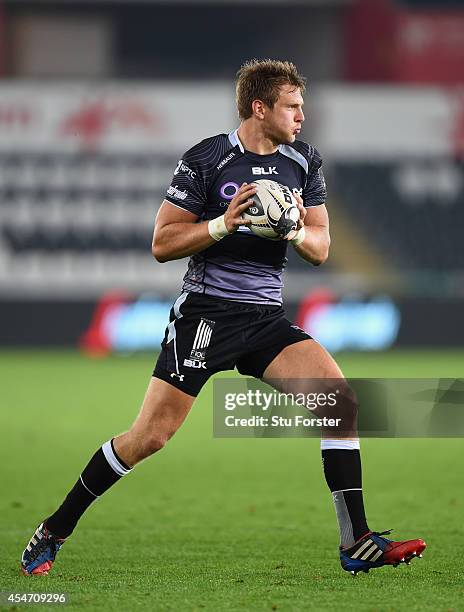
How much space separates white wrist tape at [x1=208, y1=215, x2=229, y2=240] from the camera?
605 centimetres

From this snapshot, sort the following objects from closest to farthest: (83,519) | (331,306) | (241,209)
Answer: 1. (241,209)
2. (83,519)
3. (331,306)

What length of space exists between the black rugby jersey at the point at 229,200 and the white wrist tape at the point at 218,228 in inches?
8.2

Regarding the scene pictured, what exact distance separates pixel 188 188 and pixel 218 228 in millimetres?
298

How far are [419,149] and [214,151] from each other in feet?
73.3

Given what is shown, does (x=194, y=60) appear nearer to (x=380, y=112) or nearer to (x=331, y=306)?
(x=380, y=112)

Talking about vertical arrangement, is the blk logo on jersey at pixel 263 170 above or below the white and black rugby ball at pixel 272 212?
above

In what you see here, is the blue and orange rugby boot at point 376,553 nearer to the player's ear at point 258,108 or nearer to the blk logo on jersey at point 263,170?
the blk logo on jersey at point 263,170

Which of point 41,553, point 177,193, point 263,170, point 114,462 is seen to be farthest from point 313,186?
point 41,553

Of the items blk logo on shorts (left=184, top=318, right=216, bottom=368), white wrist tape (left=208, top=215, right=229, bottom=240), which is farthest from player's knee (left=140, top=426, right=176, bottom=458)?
white wrist tape (left=208, top=215, right=229, bottom=240)

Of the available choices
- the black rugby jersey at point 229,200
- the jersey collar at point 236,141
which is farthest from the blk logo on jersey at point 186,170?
the jersey collar at point 236,141

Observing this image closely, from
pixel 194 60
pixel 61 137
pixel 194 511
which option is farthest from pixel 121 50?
pixel 194 511

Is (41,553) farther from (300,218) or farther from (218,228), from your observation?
(300,218)

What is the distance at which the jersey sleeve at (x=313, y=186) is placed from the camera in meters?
6.46

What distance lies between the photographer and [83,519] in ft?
26.3
